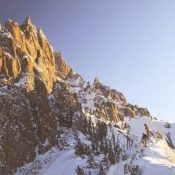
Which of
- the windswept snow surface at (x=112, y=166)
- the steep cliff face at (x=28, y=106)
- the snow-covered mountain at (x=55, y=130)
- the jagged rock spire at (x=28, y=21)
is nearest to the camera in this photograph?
the windswept snow surface at (x=112, y=166)

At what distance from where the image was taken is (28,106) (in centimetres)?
12838

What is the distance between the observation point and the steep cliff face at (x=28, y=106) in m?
116

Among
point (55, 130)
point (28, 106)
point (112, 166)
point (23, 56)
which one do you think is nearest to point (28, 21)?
point (23, 56)

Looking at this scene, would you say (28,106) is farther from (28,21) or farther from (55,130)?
(28,21)

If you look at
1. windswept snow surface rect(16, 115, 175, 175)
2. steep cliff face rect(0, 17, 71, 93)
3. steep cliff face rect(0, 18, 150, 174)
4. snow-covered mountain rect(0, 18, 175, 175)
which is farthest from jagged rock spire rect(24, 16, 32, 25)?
windswept snow surface rect(16, 115, 175, 175)

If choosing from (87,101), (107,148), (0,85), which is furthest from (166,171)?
(87,101)

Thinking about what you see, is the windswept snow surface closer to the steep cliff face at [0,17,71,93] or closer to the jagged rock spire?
the steep cliff face at [0,17,71,93]

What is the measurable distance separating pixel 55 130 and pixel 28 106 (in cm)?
1350

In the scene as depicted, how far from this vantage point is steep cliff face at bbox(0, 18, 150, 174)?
11650 cm

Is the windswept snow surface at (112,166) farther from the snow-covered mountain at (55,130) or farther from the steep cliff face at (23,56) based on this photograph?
the steep cliff face at (23,56)

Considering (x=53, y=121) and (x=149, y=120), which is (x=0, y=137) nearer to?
(x=53, y=121)

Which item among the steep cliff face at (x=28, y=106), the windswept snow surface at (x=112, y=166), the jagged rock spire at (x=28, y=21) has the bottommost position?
the windswept snow surface at (x=112, y=166)

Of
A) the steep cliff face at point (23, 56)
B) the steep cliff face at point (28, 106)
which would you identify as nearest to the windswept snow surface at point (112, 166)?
the steep cliff face at point (28, 106)

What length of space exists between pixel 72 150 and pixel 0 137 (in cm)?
2529
